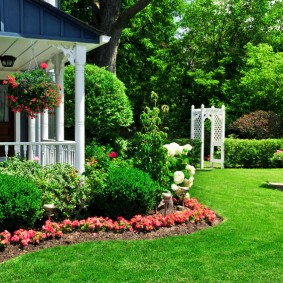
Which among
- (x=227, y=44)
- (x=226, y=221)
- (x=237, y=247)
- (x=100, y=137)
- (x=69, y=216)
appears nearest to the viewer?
(x=237, y=247)

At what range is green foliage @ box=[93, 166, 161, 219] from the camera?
6727mm

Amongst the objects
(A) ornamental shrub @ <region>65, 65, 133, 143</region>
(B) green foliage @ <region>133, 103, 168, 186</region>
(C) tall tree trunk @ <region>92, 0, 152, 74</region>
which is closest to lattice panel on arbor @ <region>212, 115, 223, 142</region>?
(C) tall tree trunk @ <region>92, 0, 152, 74</region>

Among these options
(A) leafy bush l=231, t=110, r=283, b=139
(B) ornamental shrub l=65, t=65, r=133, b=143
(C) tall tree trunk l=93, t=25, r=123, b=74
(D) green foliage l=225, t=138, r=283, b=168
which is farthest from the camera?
(A) leafy bush l=231, t=110, r=283, b=139

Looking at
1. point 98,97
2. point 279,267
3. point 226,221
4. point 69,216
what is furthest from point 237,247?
point 98,97

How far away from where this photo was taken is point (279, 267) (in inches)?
209


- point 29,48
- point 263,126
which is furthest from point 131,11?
point 29,48

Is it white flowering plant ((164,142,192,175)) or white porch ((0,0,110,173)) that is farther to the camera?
white flowering plant ((164,142,192,175))

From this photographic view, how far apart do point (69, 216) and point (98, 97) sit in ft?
20.9

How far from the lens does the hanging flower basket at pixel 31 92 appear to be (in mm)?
7107

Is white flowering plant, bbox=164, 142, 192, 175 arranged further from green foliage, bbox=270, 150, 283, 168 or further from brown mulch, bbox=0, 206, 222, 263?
green foliage, bbox=270, 150, 283, 168

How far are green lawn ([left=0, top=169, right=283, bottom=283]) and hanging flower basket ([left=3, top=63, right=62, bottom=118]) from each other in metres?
2.52

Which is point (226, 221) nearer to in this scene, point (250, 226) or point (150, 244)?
point (250, 226)

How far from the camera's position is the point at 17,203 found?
583 centimetres

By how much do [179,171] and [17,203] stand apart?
10.6 feet
